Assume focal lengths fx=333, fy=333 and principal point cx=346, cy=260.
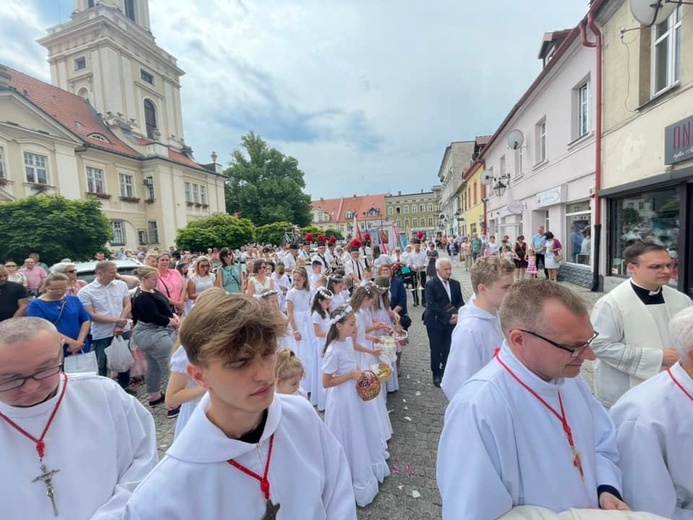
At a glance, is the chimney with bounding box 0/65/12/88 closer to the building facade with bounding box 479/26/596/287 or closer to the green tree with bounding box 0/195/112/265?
the green tree with bounding box 0/195/112/265

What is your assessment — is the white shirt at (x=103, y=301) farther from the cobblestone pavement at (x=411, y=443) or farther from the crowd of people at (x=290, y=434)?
the crowd of people at (x=290, y=434)

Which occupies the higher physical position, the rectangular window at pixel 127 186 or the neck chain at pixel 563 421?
the rectangular window at pixel 127 186

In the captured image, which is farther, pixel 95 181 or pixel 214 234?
pixel 95 181

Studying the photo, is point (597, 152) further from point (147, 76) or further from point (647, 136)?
point (147, 76)

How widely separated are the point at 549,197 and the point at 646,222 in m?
4.48

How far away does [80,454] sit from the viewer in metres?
1.56

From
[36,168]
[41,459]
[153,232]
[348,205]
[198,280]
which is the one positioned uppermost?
[348,205]

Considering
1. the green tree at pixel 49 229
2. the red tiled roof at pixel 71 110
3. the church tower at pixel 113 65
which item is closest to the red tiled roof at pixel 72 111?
the red tiled roof at pixel 71 110

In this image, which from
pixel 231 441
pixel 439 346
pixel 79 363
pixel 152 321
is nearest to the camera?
pixel 231 441

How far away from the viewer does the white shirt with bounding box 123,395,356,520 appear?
1.09 metres

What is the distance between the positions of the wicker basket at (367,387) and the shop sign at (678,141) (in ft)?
22.7

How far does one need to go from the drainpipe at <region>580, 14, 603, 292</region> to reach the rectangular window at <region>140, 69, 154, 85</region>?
38.6m

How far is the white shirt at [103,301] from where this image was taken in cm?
483

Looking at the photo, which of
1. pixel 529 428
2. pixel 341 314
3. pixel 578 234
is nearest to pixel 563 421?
pixel 529 428
